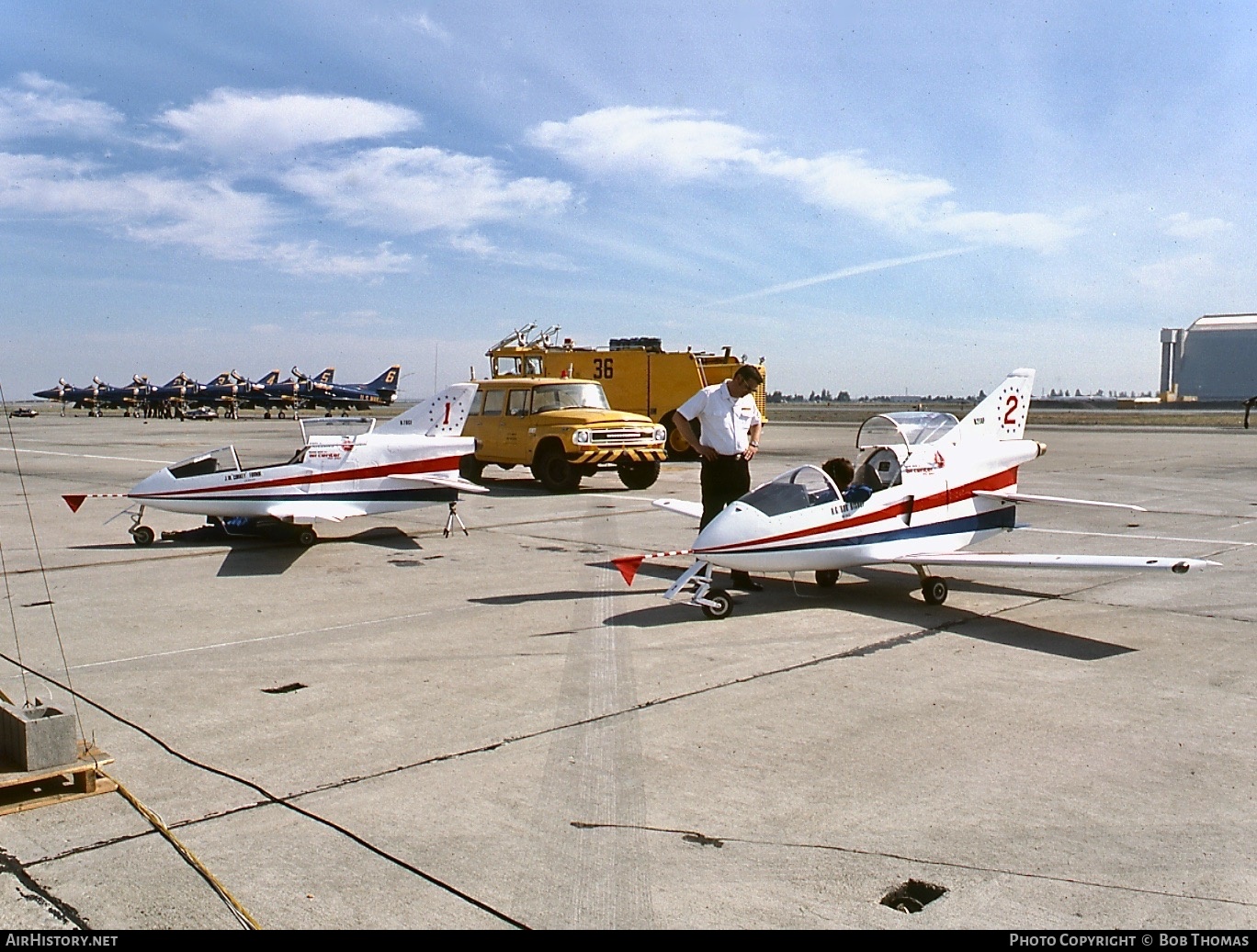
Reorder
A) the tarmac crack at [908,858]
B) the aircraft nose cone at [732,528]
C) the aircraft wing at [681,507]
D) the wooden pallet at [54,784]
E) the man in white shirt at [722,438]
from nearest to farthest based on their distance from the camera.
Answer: the tarmac crack at [908,858]
the wooden pallet at [54,784]
the aircraft nose cone at [732,528]
the man in white shirt at [722,438]
the aircraft wing at [681,507]

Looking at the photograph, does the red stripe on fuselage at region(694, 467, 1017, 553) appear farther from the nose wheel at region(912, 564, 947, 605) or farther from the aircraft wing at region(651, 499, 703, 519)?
the aircraft wing at region(651, 499, 703, 519)

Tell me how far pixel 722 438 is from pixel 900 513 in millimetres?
1704

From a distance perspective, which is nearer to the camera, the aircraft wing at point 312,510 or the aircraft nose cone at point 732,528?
the aircraft nose cone at point 732,528

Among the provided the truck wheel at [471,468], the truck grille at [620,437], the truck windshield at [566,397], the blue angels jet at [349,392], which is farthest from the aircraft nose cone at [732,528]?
the blue angels jet at [349,392]

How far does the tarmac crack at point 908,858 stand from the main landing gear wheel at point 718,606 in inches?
160

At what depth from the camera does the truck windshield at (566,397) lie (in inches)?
756

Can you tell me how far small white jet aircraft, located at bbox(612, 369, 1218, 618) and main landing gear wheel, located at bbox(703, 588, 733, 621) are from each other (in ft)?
0.03

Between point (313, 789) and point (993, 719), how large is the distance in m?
3.69

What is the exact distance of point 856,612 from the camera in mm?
8617

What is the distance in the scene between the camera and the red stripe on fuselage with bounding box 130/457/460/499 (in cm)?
1196

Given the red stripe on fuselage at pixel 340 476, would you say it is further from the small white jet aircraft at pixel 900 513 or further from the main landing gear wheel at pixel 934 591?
the main landing gear wheel at pixel 934 591

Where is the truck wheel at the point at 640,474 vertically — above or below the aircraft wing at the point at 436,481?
below

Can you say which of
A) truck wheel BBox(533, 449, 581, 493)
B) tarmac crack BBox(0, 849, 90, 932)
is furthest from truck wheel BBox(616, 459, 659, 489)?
tarmac crack BBox(0, 849, 90, 932)

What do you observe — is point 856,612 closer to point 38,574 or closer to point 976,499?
point 976,499
